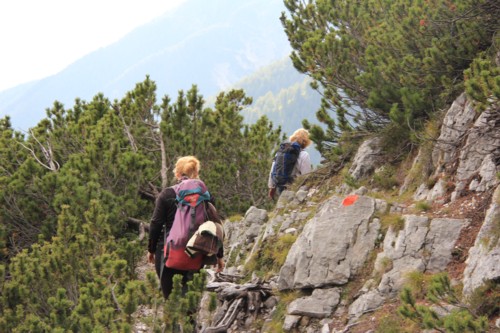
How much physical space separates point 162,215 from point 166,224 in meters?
0.15

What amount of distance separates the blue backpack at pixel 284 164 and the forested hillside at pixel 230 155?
45 cm

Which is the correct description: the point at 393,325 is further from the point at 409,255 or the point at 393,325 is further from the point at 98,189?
the point at 98,189

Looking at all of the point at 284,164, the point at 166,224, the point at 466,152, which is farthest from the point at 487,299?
the point at 284,164

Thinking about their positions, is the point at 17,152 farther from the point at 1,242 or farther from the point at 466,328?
the point at 466,328

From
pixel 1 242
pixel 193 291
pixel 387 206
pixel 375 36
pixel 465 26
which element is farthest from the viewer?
pixel 1 242

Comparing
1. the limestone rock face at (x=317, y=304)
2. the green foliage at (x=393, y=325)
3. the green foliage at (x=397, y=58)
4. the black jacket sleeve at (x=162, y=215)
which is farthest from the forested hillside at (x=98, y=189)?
the green foliage at (x=397, y=58)

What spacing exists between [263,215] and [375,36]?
4483 mm

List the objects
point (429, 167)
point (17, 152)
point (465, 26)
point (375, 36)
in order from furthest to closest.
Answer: point (17, 152), point (375, 36), point (465, 26), point (429, 167)

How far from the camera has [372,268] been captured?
18.9 ft

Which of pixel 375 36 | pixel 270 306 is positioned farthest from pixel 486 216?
pixel 375 36

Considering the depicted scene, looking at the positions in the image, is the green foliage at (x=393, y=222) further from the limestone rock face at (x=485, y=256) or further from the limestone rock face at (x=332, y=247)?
the limestone rock face at (x=485, y=256)

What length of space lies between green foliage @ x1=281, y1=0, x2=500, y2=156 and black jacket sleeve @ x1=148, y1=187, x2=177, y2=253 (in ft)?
12.2

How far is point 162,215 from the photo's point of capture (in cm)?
562

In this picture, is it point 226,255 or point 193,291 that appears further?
point 226,255
